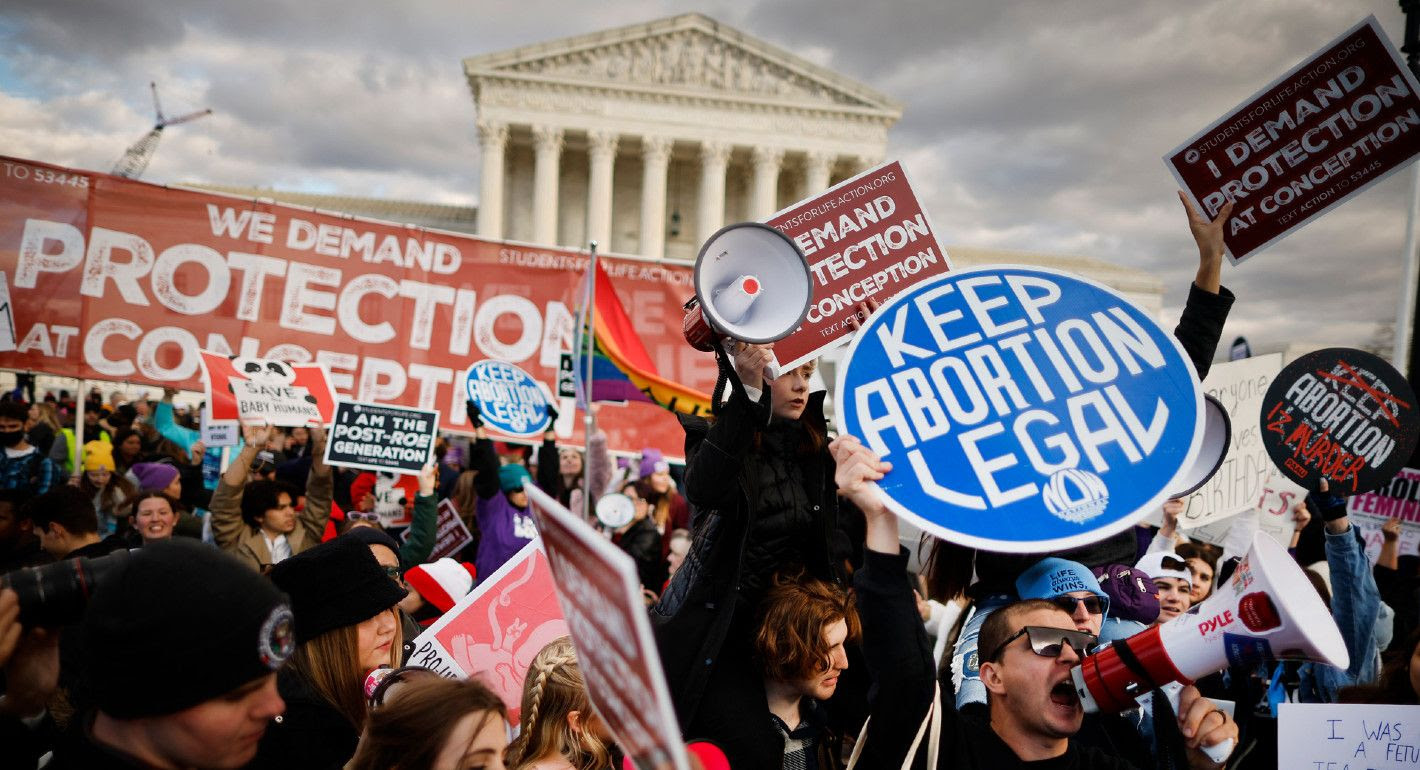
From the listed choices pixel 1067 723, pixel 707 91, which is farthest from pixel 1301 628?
A: pixel 707 91

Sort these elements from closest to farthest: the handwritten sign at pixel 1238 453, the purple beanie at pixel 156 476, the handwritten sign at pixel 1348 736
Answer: the handwritten sign at pixel 1348 736 → the handwritten sign at pixel 1238 453 → the purple beanie at pixel 156 476

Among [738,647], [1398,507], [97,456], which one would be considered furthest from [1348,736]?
[97,456]

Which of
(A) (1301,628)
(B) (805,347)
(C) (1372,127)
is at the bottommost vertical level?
(A) (1301,628)

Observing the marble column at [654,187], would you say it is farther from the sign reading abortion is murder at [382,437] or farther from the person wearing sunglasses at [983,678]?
the person wearing sunglasses at [983,678]

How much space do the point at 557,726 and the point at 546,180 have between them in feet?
153

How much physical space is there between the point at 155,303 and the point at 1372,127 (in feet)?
29.8

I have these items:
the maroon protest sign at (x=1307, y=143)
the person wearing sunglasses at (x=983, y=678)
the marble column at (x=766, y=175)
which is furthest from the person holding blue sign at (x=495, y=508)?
the marble column at (x=766, y=175)

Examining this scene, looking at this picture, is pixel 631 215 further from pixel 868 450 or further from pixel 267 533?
pixel 868 450

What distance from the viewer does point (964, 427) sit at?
5.49 feet

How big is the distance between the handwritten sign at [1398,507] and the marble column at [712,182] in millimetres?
43349

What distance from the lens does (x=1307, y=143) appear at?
2.56 m

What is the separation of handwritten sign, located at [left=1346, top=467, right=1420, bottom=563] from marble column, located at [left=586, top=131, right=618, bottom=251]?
43.1 m

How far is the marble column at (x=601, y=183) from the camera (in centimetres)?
4731

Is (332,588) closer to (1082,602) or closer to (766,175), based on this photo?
(1082,602)
